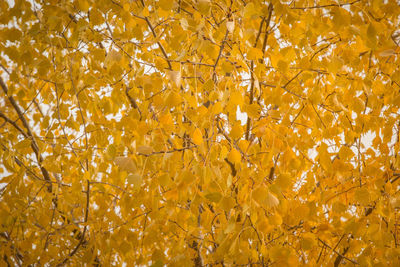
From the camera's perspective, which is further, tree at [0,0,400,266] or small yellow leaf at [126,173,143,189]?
tree at [0,0,400,266]

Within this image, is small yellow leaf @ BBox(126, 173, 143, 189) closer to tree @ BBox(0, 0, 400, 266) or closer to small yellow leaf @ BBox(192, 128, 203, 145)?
tree @ BBox(0, 0, 400, 266)

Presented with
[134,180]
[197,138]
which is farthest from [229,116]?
[134,180]

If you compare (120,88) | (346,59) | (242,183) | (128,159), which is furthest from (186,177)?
(346,59)

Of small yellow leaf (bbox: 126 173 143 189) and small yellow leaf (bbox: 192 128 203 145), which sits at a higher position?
small yellow leaf (bbox: 192 128 203 145)

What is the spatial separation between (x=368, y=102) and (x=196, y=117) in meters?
0.59

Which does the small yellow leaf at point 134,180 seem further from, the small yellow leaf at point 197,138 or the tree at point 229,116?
the small yellow leaf at point 197,138

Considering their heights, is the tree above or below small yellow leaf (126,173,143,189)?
above

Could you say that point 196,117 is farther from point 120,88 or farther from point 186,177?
point 120,88

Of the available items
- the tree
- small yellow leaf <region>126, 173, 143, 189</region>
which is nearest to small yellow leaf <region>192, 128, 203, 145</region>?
the tree

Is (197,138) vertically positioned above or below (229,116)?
below

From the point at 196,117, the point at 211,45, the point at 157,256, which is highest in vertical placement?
the point at 211,45

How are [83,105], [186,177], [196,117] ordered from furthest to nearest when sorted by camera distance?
[83,105]
[196,117]
[186,177]

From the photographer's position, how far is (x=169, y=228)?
1023 millimetres

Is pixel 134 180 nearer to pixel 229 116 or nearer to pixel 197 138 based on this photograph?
pixel 197 138
